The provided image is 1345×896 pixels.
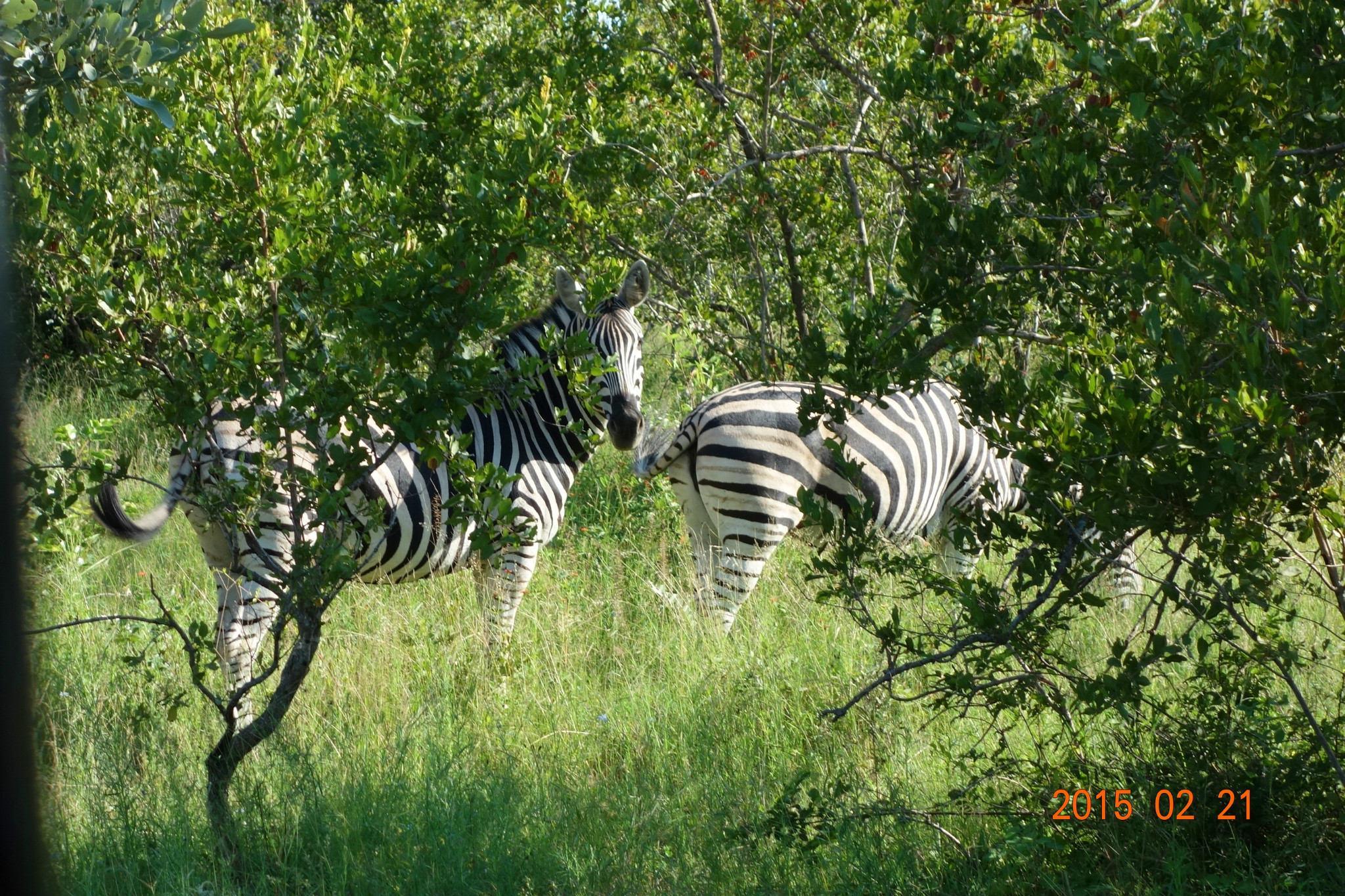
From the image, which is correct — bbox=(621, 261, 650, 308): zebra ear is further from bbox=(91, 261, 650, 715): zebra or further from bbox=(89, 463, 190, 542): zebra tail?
bbox=(89, 463, 190, 542): zebra tail

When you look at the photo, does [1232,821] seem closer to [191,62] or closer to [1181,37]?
[1181,37]

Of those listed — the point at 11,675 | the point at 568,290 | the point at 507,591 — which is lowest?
the point at 11,675

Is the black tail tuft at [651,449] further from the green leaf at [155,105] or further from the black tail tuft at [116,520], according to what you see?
the green leaf at [155,105]

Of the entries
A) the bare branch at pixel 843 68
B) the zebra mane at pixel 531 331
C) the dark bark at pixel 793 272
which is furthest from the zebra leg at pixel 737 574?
the bare branch at pixel 843 68

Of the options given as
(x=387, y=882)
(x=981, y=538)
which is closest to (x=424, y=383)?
(x=387, y=882)

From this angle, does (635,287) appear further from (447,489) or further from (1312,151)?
(1312,151)

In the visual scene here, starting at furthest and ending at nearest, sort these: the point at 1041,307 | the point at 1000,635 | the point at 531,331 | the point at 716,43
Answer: the point at 716,43 → the point at 531,331 → the point at 1041,307 → the point at 1000,635

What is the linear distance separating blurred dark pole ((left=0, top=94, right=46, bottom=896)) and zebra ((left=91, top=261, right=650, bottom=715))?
880mm

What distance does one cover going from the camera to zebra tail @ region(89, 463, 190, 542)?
13.9ft

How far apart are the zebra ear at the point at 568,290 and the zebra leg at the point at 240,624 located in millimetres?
1984

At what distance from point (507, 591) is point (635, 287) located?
172 cm

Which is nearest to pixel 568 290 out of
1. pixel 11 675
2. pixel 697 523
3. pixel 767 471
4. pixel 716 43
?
pixel 767 471

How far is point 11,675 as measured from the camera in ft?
8.39

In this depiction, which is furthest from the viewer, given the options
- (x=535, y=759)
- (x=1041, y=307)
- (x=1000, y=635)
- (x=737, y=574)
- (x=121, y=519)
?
(x=737, y=574)
